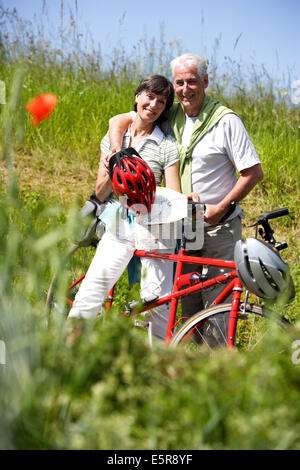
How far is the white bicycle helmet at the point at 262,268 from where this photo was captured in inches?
94.4

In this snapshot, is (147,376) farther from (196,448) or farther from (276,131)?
(276,131)

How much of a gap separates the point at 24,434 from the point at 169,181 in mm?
2377

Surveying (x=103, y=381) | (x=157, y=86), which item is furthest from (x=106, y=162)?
(x=103, y=381)

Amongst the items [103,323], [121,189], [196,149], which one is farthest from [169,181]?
[103,323]

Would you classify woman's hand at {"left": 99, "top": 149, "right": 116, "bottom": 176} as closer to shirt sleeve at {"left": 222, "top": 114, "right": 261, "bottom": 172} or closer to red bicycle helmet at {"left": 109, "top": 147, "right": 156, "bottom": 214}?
red bicycle helmet at {"left": 109, "top": 147, "right": 156, "bottom": 214}

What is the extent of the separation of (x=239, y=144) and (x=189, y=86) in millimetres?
495

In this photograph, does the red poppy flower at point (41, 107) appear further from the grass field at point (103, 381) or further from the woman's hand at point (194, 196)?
the woman's hand at point (194, 196)

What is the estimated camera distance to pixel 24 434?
3.11 feet

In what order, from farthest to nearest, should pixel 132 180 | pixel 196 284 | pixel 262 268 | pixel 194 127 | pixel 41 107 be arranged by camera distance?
pixel 194 127, pixel 196 284, pixel 132 180, pixel 262 268, pixel 41 107

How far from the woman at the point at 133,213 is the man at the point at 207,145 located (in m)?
0.08

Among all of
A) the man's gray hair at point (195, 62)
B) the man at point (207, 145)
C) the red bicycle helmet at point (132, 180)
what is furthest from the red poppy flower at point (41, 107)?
the man's gray hair at point (195, 62)

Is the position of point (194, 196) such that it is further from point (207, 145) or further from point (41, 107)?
point (41, 107)

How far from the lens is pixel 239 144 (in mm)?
3025

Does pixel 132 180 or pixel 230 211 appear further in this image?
pixel 230 211
